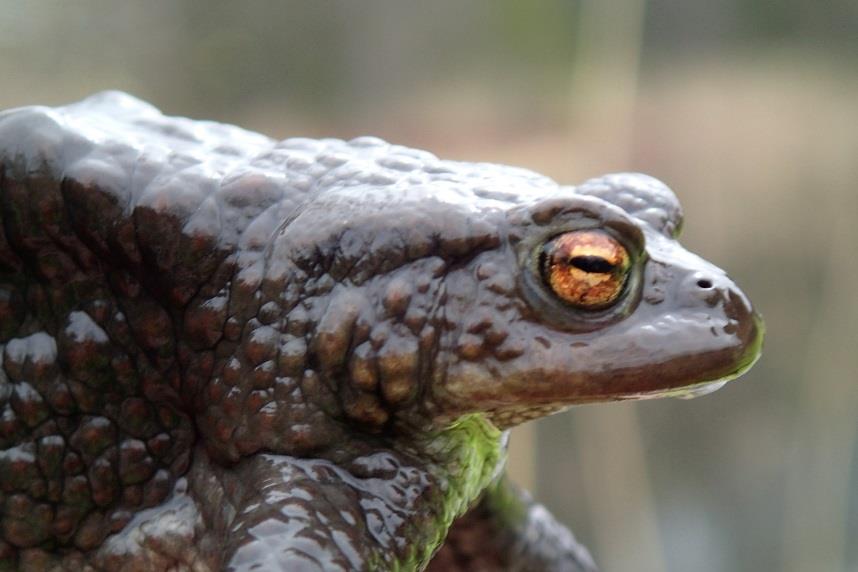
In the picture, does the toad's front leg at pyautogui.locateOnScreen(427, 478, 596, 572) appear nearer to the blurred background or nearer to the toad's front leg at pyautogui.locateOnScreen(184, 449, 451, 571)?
the toad's front leg at pyautogui.locateOnScreen(184, 449, 451, 571)

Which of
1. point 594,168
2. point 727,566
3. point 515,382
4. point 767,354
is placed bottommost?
point 727,566

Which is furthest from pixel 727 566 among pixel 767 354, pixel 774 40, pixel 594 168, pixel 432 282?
pixel 432 282

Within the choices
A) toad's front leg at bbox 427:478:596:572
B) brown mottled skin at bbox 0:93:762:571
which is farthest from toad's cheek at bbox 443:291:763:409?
toad's front leg at bbox 427:478:596:572

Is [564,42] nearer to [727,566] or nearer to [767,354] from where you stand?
[767,354]

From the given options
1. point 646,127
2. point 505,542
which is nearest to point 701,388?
point 505,542

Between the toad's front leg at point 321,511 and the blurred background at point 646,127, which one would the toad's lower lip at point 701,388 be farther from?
the blurred background at point 646,127

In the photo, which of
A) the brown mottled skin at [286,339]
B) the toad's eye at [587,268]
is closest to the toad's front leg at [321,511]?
the brown mottled skin at [286,339]

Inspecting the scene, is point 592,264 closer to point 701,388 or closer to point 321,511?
point 701,388
